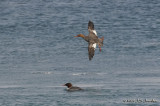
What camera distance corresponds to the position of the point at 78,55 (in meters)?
31.0

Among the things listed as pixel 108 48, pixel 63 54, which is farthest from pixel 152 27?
pixel 63 54

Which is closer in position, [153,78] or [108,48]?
[153,78]

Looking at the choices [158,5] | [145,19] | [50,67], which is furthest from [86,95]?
[158,5]

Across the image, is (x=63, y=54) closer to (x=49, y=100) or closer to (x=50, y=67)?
(x=50, y=67)

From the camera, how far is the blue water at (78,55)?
887 inches

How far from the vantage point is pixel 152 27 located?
1567 inches

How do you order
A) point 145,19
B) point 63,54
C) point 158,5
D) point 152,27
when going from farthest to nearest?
point 158,5
point 145,19
point 152,27
point 63,54

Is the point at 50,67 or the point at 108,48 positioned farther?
the point at 108,48

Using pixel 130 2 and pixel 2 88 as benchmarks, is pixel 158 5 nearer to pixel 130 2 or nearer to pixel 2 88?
pixel 130 2

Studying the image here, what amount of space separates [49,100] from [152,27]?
1932 cm

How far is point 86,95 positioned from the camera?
74.6 feet

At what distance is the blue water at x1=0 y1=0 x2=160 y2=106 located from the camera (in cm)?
2253

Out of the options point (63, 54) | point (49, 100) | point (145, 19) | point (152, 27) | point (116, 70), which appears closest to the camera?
point (49, 100)

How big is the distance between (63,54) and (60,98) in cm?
935
